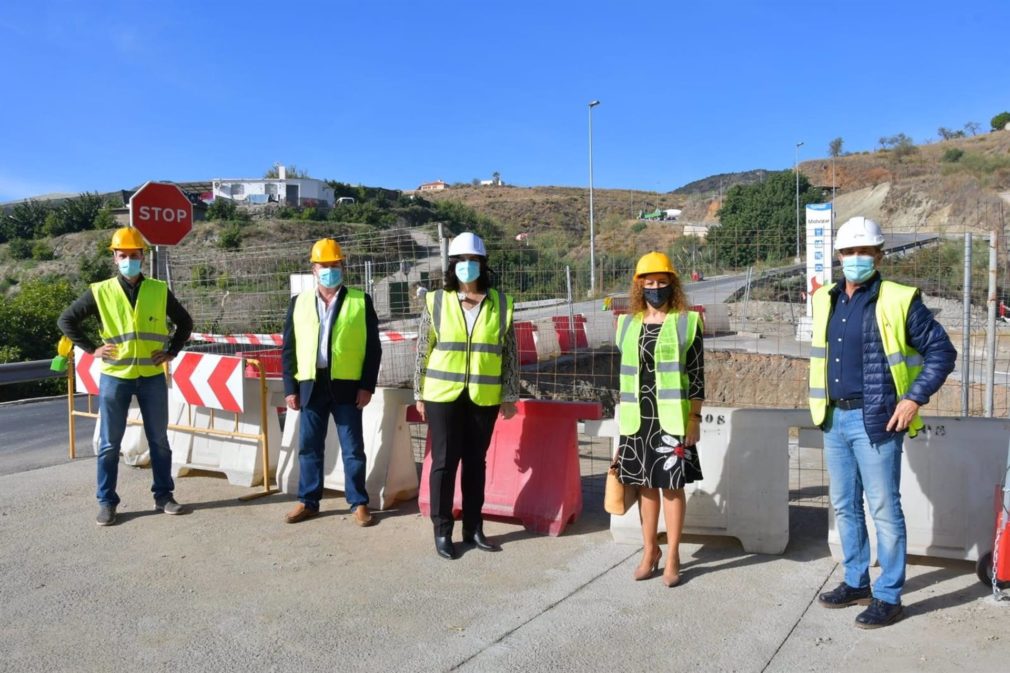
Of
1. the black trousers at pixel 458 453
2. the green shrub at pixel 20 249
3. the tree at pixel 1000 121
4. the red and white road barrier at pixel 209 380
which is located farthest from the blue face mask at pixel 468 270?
the tree at pixel 1000 121

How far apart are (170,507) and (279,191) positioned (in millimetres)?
88043

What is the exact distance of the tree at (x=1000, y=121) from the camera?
8912cm

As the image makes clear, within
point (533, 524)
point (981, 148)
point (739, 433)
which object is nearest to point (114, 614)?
point (533, 524)

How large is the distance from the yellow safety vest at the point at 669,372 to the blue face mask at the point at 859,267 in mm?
847

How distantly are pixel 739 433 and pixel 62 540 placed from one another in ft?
15.3

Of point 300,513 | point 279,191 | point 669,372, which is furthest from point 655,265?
point 279,191

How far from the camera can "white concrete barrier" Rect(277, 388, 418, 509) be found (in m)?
6.48

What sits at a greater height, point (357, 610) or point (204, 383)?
point (204, 383)

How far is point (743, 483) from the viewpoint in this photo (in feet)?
17.6

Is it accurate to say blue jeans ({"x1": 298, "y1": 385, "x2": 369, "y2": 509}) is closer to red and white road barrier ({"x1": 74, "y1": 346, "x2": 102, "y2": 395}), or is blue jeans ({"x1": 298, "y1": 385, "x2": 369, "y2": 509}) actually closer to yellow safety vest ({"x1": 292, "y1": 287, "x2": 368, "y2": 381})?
yellow safety vest ({"x1": 292, "y1": 287, "x2": 368, "y2": 381})

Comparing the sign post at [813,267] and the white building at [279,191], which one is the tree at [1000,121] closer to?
the white building at [279,191]

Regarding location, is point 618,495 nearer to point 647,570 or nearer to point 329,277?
point 647,570

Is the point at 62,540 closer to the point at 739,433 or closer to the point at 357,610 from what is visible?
the point at 357,610

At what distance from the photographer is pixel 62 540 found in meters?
5.77
